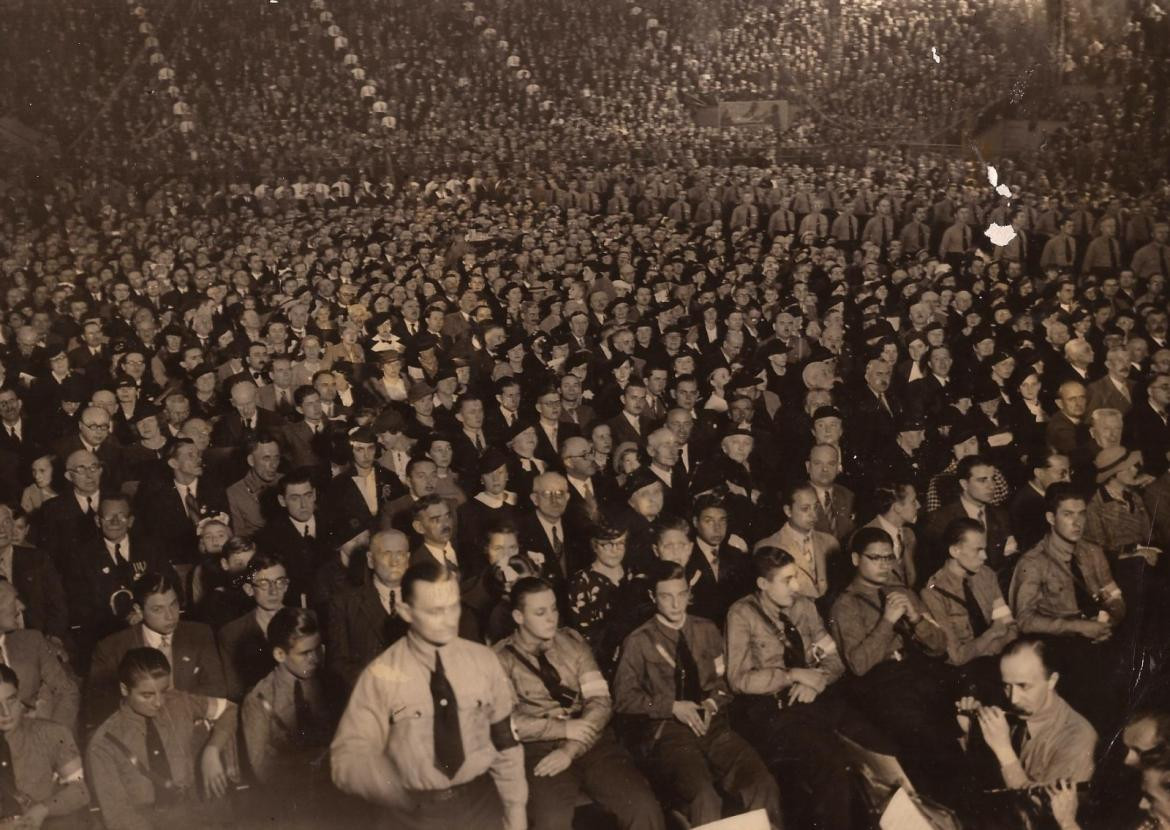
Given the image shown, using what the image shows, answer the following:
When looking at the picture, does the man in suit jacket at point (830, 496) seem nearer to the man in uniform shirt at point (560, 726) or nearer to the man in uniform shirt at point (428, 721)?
A: the man in uniform shirt at point (560, 726)

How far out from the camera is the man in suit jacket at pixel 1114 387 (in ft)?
24.7

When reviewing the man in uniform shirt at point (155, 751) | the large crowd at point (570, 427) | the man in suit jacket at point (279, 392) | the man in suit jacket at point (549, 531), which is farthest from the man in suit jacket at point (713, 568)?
the man in suit jacket at point (279, 392)

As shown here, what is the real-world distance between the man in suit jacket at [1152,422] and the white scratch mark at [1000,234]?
17.2 ft

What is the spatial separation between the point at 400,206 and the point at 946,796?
10.6 m

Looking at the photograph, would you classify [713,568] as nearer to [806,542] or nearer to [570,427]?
[806,542]

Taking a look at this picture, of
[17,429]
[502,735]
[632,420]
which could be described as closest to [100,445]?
[17,429]

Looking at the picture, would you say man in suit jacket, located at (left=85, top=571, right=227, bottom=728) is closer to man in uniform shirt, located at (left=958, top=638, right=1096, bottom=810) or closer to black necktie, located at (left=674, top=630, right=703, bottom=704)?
black necktie, located at (left=674, top=630, right=703, bottom=704)

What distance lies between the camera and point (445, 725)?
3.36 m

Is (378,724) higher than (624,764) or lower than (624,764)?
higher

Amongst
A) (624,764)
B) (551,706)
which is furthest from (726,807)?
(551,706)

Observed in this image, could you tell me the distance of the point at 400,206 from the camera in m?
13.1

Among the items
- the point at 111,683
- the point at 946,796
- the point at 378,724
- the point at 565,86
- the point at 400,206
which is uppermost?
the point at 565,86

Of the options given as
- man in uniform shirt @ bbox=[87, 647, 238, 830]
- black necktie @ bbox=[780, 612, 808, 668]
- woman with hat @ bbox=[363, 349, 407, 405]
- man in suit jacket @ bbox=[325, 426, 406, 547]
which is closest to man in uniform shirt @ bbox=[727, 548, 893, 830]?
black necktie @ bbox=[780, 612, 808, 668]

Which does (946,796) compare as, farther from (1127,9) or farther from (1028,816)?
(1127,9)
